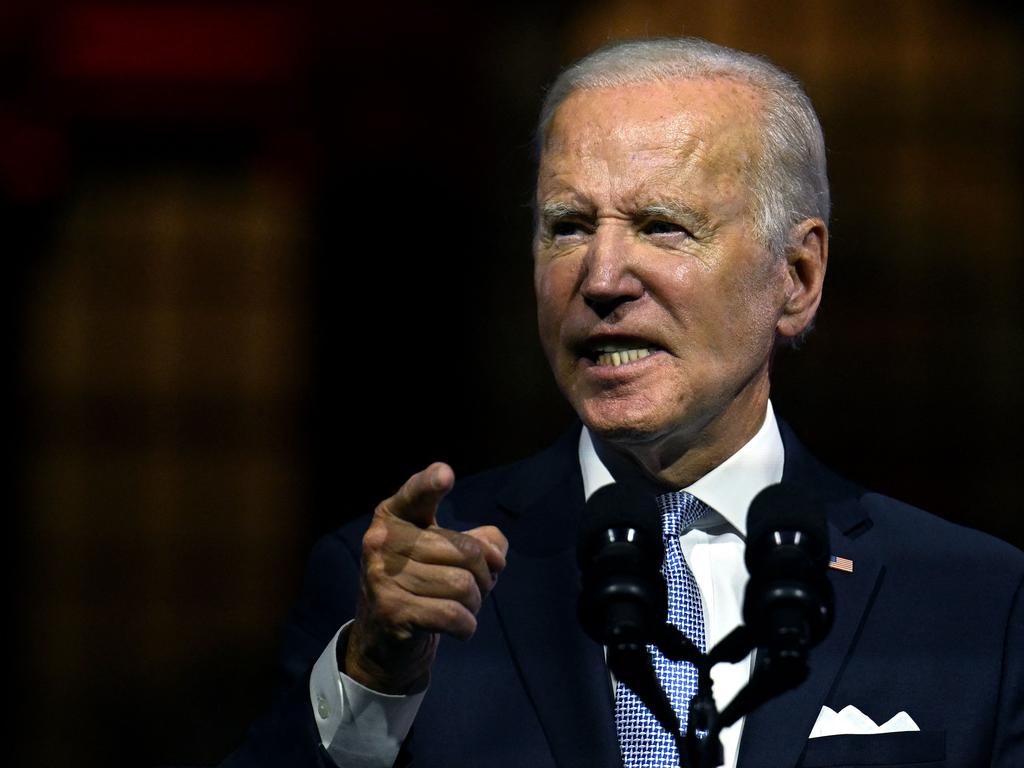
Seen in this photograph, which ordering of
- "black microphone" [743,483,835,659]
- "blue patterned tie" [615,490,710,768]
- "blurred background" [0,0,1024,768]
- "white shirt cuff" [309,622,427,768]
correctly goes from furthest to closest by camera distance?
"blurred background" [0,0,1024,768] < "blue patterned tie" [615,490,710,768] < "white shirt cuff" [309,622,427,768] < "black microphone" [743,483,835,659]

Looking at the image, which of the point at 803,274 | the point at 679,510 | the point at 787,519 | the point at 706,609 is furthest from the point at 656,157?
the point at 787,519

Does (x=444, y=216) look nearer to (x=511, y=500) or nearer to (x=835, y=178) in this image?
(x=835, y=178)

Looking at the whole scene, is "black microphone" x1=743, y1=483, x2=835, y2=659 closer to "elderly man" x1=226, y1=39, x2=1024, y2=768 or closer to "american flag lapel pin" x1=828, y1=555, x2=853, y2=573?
"elderly man" x1=226, y1=39, x2=1024, y2=768

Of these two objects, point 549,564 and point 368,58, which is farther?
point 368,58

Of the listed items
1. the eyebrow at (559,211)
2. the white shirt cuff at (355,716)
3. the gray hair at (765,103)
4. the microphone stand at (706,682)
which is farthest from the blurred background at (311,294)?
the microphone stand at (706,682)

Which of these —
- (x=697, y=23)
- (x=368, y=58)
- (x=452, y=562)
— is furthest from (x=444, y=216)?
(x=452, y=562)

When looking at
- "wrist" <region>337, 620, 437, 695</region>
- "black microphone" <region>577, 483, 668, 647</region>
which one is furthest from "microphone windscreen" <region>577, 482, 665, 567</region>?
"wrist" <region>337, 620, 437, 695</region>

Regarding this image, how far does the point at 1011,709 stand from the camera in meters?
2.04

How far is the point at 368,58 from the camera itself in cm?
428

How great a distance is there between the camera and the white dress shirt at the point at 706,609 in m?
1.81

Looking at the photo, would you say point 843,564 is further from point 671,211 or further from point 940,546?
point 671,211

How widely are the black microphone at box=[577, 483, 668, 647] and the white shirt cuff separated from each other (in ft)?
1.06

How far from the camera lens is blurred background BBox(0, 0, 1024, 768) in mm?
4164

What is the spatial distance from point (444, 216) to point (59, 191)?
0.99 metres
